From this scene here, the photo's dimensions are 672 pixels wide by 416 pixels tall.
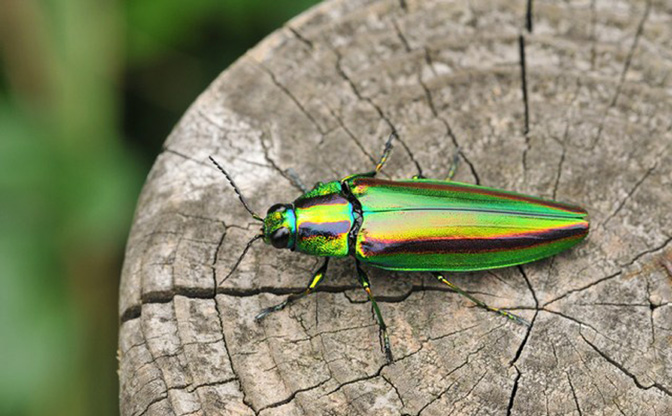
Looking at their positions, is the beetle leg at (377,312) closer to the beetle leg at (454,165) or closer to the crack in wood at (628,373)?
the beetle leg at (454,165)

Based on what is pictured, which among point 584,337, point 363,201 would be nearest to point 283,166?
point 363,201

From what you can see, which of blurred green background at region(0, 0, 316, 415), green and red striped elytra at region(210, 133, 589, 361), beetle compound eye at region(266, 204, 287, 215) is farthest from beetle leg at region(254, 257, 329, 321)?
blurred green background at region(0, 0, 316, 415)

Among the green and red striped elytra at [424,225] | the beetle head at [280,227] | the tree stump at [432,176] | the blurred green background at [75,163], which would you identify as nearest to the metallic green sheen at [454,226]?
the green and red striped elytra at [424,225]

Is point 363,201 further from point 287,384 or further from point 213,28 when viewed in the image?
point 213,28

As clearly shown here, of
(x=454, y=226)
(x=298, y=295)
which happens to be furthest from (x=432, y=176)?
(x=298, y=295)

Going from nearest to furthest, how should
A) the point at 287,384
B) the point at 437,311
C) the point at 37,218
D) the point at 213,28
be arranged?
the point at 287,384
the point at 437,311
the point at 37,218
the point at 213,28

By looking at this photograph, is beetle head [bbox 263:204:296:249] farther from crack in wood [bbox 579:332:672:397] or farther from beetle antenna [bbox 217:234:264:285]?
crack in wood [bbox 579:332:672:397]

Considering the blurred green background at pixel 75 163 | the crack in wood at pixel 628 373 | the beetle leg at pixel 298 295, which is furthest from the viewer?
the blurred green background at pixel 75 163
